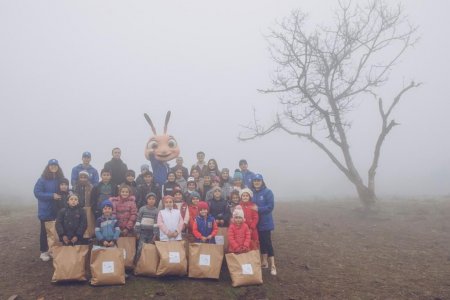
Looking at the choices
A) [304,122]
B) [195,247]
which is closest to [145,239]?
[195,247]

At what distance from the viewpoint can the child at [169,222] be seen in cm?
738

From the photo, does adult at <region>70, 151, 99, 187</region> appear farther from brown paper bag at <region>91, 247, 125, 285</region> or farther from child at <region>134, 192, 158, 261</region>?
brown paper bag at <region>91, 247, 125, 285</region>

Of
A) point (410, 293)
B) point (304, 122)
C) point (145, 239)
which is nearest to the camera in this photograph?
point (410, 293)

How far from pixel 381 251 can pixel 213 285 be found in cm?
533

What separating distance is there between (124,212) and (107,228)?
54 cm

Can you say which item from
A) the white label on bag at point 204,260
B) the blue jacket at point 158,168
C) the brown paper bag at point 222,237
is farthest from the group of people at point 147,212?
the blue jacket at point 158,168

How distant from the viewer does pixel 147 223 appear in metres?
7.56

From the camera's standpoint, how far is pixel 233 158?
80625 millimetres

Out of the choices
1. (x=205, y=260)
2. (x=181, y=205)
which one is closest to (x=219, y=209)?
(x=181, y=205)

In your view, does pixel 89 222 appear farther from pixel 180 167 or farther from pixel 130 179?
pixel 180 167

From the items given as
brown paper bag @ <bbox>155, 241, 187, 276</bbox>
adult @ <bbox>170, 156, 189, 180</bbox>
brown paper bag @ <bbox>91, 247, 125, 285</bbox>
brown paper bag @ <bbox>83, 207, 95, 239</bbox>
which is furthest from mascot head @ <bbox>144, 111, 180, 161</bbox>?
brown paper bag @ <bbox>91, 247, 125, 285</bbox>

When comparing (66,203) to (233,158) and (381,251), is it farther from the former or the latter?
(233,158)

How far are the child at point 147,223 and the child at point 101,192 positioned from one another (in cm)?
92

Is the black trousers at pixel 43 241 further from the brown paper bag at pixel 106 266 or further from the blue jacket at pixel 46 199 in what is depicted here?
the brown paper bag at pixel 106 266
